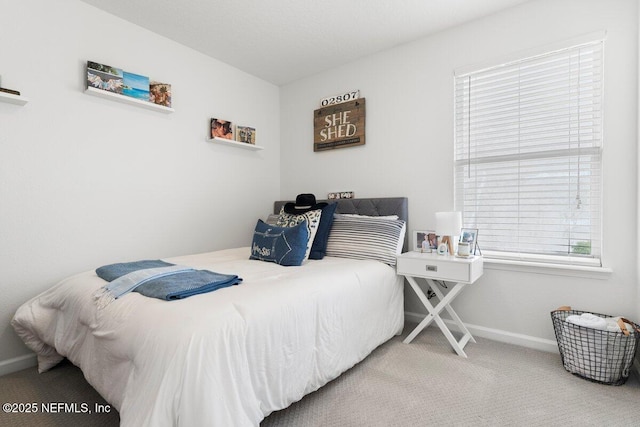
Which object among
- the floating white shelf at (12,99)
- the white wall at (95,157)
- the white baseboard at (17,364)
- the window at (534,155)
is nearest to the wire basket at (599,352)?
the window at (534,155)

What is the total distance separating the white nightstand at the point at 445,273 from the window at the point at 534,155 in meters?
0.45

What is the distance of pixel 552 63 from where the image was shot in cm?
229

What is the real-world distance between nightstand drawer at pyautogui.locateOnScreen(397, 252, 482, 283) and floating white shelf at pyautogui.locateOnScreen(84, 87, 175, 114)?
2311 millimetres

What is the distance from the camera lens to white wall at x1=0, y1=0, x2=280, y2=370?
205 centimetres

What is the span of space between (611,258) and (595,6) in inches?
65.5

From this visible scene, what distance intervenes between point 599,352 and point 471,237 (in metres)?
0.99

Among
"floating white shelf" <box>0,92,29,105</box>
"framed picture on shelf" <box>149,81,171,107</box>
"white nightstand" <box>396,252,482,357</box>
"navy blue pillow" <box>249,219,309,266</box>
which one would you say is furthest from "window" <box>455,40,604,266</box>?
"floating white shelf" <box>0,92,29,105</box>

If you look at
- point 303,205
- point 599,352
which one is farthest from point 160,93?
point 599,352

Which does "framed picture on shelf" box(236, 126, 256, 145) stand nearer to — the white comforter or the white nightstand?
the white comforter

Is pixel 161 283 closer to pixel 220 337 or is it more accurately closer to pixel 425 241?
pixel 220 337

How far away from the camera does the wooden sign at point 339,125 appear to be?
321 cm

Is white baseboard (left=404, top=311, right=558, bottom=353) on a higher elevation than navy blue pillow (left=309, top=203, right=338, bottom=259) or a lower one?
lower

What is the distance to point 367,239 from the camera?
2566 mm

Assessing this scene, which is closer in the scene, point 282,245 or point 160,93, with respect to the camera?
point 282,245
